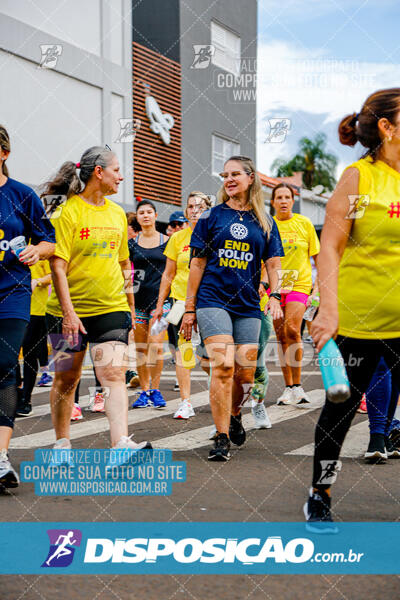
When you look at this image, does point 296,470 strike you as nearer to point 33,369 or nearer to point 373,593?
point 373,593

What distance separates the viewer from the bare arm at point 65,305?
4.82 meters

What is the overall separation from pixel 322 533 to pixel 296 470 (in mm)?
1510

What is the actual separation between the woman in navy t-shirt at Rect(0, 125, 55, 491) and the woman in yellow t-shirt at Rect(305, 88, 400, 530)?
5.86ft

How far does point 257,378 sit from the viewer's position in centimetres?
667

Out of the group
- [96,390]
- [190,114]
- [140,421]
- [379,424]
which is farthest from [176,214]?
[190,114]

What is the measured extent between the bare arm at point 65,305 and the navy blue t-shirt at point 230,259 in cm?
100

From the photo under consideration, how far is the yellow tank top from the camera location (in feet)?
11.4

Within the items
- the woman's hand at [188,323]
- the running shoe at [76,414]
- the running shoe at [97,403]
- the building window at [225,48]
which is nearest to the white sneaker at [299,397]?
the running shoe at [97,403]

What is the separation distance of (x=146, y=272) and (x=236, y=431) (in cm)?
317

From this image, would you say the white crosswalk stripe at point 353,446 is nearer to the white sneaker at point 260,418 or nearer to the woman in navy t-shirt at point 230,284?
the woman in navy t-shirt at point 230,284

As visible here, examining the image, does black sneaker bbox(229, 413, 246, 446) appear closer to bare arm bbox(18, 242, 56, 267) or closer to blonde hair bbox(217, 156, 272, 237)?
blonde hair bbox(217, 156, 272, 237)

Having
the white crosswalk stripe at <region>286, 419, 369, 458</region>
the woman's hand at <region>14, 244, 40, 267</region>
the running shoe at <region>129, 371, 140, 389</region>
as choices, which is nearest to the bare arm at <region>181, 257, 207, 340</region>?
the white crosswalk stripe at <region>286, 419, 369, 458</region>

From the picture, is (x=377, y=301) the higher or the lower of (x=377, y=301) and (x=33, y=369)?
the higher

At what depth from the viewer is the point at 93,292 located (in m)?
5.02
